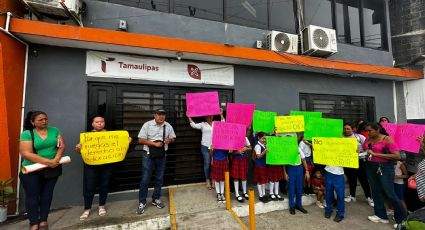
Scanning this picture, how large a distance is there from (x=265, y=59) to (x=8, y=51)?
198 inches

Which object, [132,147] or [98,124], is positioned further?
[132,147]

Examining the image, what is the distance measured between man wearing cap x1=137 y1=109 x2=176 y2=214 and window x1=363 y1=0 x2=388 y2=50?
302 inches

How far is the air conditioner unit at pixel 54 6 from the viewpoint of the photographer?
3926 millimetres

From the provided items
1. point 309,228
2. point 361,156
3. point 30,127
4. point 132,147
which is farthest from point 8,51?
point 361,156

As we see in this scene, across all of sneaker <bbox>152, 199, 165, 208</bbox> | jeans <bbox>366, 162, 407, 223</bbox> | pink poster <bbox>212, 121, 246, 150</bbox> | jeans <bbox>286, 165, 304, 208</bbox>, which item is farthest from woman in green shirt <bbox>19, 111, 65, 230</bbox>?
jeans <bbox>366, 162, 407, 223</bbox>

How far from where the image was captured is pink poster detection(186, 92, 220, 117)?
4707 mm

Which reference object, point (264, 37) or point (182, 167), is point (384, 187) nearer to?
point (182, 167)

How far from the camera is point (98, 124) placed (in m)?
3.70

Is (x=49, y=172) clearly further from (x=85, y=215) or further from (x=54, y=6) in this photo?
(x=54, y=6)

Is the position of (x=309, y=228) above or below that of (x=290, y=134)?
below

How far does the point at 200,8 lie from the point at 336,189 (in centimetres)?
514

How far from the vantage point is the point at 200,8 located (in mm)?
5648

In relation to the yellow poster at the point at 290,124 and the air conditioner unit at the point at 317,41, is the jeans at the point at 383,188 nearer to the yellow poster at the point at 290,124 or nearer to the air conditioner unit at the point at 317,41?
the yellow poster at the point at 290,124

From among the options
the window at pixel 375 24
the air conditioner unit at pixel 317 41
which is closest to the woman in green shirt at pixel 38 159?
the air conditioner unit at pixel 317 41
